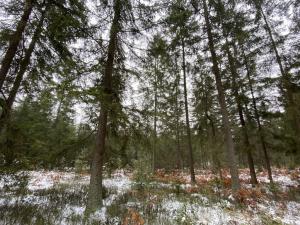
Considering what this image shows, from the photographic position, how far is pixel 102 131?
7363 mm

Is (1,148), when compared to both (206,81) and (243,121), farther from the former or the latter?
(243,121)

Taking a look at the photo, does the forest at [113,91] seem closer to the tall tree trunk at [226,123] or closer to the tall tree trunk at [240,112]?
the tall tree trunk at [226,123]

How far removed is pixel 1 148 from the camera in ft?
18.0

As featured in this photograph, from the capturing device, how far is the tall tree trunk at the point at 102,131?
6.74m

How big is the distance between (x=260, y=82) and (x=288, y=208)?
7127mm

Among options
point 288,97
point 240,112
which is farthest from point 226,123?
point 240,112

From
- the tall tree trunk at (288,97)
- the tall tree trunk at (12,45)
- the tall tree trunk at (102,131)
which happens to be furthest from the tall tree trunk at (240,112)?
the tall tree trunk at (12,45)

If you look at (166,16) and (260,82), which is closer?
(166,16)

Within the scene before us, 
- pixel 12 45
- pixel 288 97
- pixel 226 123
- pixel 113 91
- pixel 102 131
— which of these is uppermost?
pixel 288 97

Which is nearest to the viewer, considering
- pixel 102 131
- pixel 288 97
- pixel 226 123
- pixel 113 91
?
pixel 102 131

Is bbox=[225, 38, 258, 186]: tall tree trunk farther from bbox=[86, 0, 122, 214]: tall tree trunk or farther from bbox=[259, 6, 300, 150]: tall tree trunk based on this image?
bbox=[86, 0, 122, 214]: tall tree trunk

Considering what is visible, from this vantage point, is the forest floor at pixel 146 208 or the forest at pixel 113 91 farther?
the forest at pixel 113 91

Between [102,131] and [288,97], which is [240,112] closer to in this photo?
[288,97]

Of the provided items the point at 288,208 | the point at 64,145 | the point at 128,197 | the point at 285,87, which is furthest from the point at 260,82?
the point at 64,145
